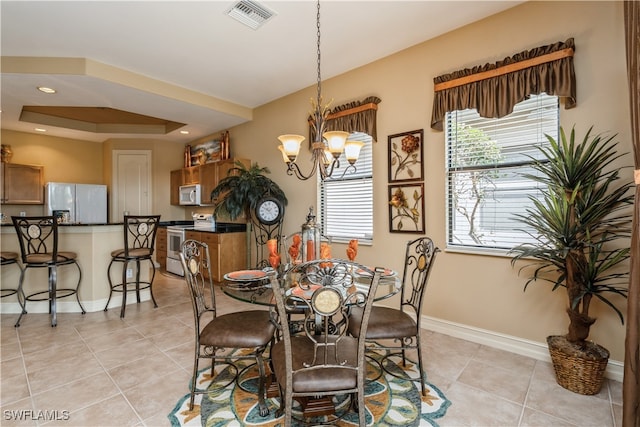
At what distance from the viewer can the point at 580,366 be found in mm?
2018

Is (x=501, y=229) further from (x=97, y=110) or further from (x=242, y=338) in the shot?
(x=97, y=110)

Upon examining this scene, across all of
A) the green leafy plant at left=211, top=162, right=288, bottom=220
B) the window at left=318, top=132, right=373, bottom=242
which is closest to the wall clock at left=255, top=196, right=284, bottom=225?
the green leafy plant at left=211, top=162, right=288, bottom=220

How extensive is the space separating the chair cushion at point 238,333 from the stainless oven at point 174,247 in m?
3.98

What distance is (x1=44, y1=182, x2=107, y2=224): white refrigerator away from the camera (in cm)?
594

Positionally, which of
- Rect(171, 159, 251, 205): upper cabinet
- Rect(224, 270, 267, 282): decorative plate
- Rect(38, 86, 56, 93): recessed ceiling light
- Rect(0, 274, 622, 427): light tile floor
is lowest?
Rect(0, 274, 622, 427): light tile floor

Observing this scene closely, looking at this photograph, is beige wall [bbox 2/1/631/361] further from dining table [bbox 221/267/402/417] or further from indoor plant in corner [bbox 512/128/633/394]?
dining table [bbox 221/267/402/417]

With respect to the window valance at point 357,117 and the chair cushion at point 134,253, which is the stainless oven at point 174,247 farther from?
the window valance at point 357,117

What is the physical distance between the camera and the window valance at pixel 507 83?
7.75 ft

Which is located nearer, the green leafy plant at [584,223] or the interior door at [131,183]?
the green leafy plant at [584,223]

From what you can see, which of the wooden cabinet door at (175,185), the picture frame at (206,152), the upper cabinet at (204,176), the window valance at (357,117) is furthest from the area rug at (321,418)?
the wooden cabinet door at (175,185)

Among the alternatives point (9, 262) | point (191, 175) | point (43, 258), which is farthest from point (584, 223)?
point (191, 175)

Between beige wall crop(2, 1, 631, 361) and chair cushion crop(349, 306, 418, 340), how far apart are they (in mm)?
1177

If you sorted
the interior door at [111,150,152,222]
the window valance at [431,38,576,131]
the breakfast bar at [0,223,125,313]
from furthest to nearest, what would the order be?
the interior door at [111,150,152,222], the breakfast bar at [0,223,125,313], the window valance at [431,38,576,131]

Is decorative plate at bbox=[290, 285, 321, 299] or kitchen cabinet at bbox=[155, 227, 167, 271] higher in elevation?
decorative plate at bbox=[290, 285, 321, 299]
